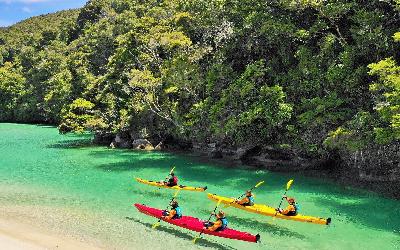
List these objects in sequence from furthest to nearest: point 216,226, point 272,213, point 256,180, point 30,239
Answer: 1. point 256,180
2. point 272,213
3. point 30,239
4. point 216,226

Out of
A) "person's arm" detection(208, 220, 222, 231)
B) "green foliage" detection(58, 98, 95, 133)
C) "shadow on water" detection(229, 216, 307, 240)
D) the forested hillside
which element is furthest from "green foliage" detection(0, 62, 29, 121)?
"person's arm" detection(208, 220, 222, 231)

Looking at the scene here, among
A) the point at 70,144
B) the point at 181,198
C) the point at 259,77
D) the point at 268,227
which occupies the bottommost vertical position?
the point at 268,227

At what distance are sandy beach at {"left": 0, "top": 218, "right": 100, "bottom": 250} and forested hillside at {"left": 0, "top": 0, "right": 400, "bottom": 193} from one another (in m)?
16.8

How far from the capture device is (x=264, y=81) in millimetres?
33406

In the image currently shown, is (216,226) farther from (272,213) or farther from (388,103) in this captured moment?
(388,103)

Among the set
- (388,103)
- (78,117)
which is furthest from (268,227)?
(78,117)

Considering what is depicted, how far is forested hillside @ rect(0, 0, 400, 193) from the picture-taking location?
2717 cm

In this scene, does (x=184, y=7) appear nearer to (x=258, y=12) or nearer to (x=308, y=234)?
(x=258, y=12)

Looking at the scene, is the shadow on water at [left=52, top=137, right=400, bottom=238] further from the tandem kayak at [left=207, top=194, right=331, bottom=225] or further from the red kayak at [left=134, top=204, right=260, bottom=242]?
the red kayak at [left=134, top=204, right=260, bottom=242]

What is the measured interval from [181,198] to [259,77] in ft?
41.5

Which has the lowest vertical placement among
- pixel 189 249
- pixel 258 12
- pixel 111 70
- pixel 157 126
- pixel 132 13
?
pixel 189 249

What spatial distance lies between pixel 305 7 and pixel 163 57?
1825cm

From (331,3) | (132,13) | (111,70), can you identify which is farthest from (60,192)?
(132,13)

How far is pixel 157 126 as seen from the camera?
45.0 m
